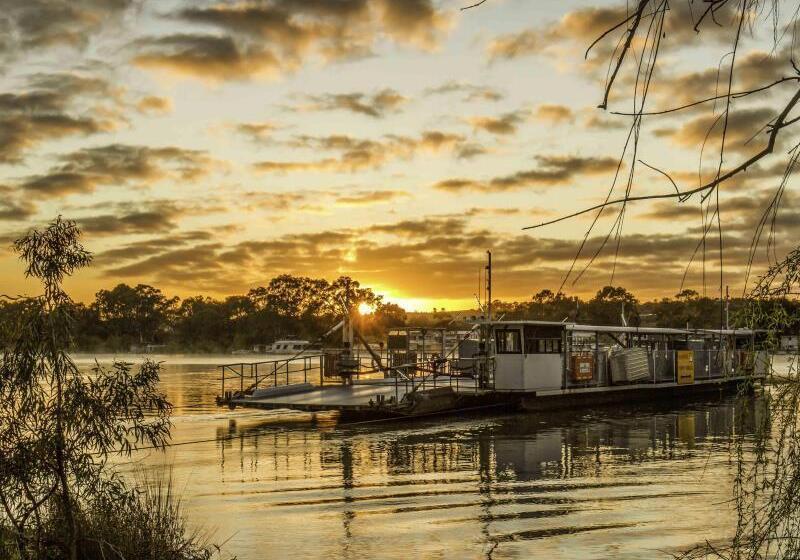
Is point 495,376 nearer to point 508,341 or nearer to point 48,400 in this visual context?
point 508,341

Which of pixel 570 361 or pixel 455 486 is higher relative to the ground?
pixel 570 361

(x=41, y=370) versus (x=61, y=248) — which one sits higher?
(x=61, y=248)

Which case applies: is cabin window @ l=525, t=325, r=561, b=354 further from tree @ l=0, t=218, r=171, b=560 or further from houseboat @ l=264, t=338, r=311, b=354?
houseboat @ l=264, t=338, r=311, b=354

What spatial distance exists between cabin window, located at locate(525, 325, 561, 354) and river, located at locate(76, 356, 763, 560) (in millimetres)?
4433

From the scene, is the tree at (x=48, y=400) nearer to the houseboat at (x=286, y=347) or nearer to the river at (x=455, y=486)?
the river at (x=455, y=486)

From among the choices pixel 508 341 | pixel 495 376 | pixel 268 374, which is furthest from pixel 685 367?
pixel 268 374

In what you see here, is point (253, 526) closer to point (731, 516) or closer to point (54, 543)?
point (54, 543)

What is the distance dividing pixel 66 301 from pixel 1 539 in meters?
3.11

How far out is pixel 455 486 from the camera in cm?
2125

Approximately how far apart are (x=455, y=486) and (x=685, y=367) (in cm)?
3521

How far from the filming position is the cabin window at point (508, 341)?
4097 centimetres

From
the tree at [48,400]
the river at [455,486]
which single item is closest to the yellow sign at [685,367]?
the river at [455,486]

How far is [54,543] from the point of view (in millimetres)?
11328

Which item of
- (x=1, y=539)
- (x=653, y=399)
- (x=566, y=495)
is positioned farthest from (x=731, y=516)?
(x=653, y=399)
